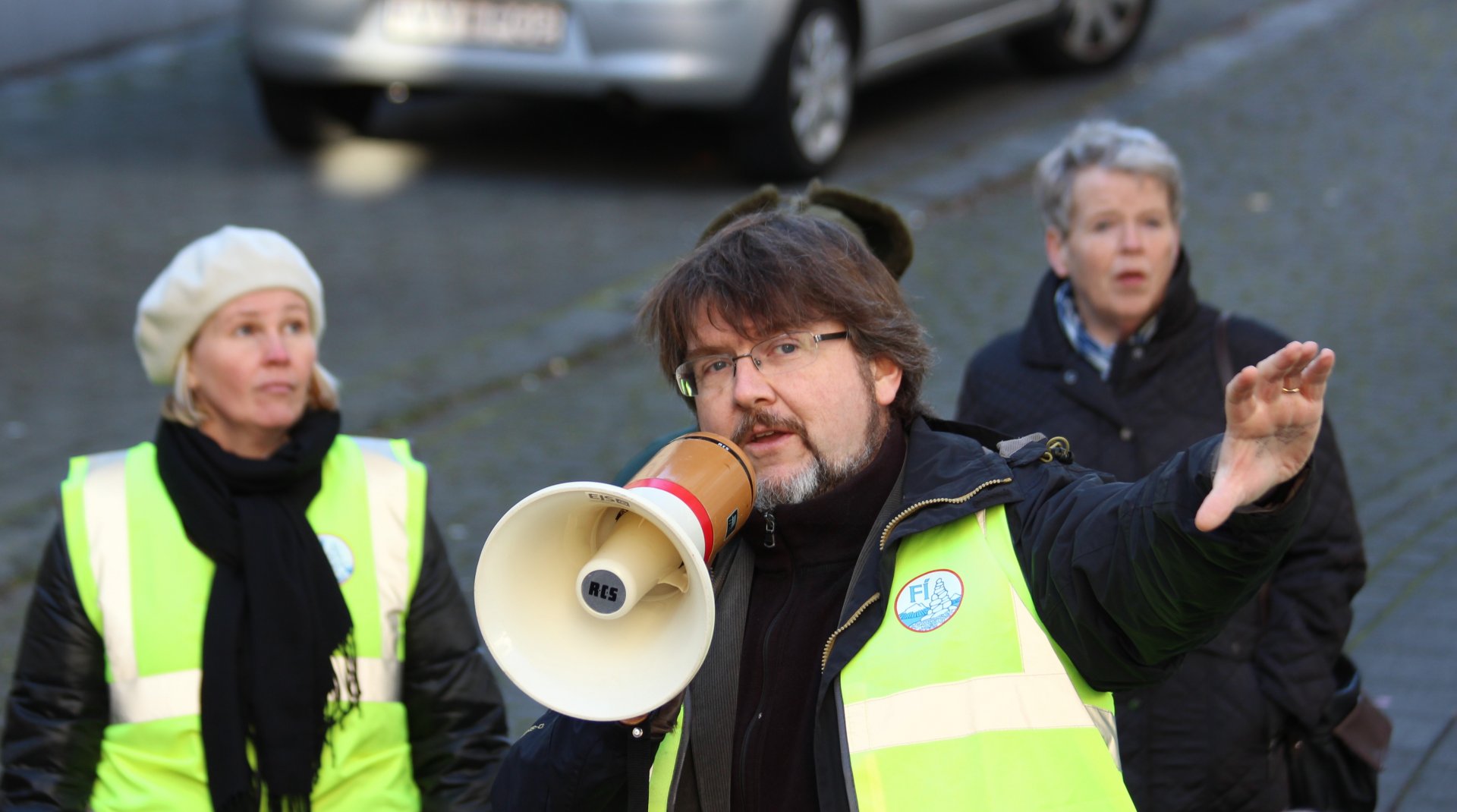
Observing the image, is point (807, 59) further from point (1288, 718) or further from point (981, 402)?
point (1288, 718)

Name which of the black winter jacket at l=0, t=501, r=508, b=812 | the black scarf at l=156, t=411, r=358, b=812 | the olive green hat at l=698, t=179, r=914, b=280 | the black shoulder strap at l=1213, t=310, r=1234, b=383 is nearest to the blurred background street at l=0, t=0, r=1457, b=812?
the black shoulder strap at l=1213, t=310, r=1234, b=383

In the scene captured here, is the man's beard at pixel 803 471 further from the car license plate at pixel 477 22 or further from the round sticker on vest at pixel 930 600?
the car license plate at pixel 477 22

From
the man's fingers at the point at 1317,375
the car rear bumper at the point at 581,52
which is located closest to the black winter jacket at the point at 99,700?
the man's fingers at the point at 1317,375

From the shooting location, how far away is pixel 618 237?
30.6 ft

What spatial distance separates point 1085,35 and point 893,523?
996 cm

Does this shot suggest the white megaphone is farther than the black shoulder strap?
No

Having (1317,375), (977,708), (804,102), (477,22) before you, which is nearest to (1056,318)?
(977,708)

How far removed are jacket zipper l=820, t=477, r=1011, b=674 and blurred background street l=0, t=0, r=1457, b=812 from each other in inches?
96.2

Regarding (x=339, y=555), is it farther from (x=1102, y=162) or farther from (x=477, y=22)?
A: (x=477, y=22)

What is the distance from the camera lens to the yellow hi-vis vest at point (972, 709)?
2.60m

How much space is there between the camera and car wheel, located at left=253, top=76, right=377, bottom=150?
10281 millimetres

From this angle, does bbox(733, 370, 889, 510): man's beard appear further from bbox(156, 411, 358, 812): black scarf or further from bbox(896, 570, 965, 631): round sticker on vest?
bbox(156, 411, 358, 812): black scarf

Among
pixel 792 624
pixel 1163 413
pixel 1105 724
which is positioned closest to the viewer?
pixel 1105 724

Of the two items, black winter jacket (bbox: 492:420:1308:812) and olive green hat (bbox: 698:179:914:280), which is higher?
olive green hat (bbox: 698:179:914:280)
